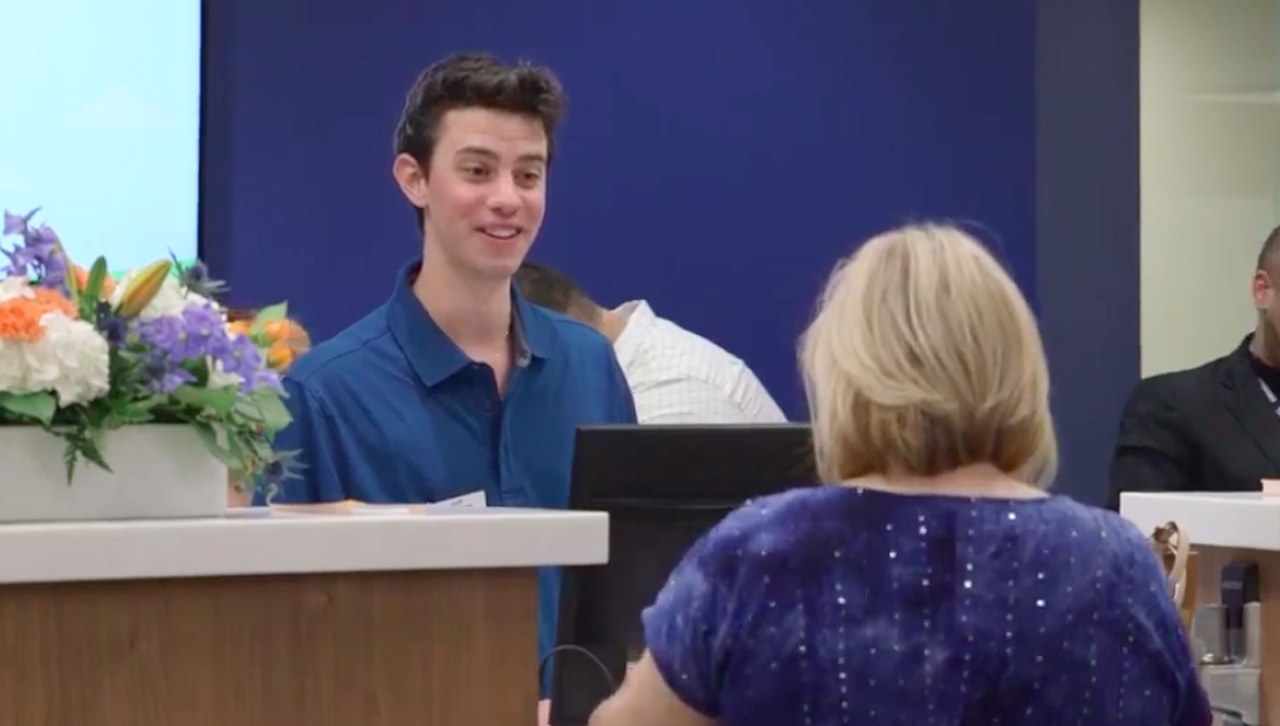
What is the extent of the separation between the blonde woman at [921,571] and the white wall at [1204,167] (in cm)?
427

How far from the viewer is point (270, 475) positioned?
200 centimetres

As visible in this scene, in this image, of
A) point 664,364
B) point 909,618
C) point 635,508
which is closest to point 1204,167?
point 664,364

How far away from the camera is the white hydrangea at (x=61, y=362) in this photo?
5.87 ft

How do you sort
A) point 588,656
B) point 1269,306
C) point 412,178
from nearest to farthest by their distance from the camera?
1. point 588,656
2. point 412,178
3. point 1269,306

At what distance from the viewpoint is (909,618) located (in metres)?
1.68

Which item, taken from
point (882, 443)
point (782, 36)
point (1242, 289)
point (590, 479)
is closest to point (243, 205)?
point (782, 36)

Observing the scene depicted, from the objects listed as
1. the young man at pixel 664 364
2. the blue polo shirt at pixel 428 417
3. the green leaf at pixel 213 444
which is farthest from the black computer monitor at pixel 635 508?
the young man at pixel 664 364

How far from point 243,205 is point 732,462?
7.31ft

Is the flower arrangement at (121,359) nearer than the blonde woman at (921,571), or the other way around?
the blonde woman at (921,571)

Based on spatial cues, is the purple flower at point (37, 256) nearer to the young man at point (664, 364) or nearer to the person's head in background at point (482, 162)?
the person's head in background at point (482, 162)

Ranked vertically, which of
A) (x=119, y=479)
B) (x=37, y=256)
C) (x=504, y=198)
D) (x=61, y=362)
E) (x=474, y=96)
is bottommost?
(x=119, y=479)

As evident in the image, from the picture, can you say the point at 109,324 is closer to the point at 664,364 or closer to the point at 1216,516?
the point at 1216,516

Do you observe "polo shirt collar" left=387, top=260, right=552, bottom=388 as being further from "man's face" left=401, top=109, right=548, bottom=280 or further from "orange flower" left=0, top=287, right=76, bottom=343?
"orange flower" left=0, top=287, right=76, bottom=343

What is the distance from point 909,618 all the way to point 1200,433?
2.76 meters
